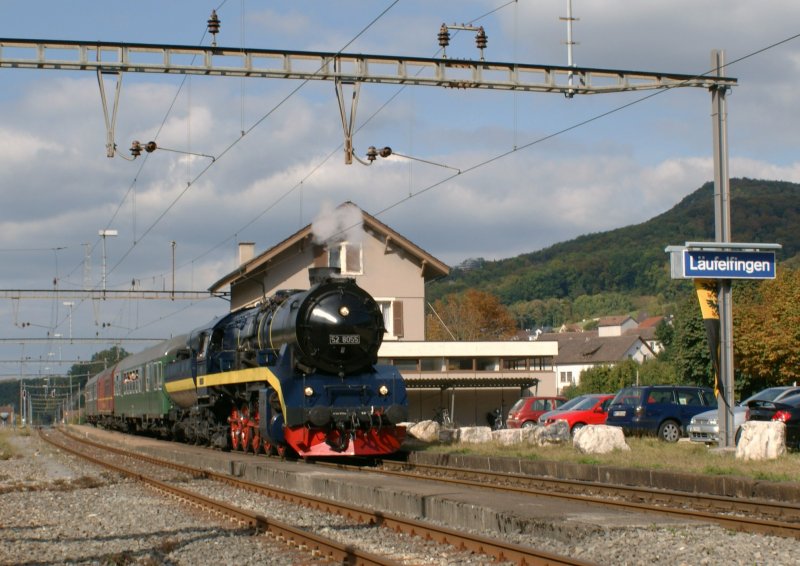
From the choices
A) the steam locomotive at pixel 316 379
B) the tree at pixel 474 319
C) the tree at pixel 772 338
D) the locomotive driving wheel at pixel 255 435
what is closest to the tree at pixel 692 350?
the tree at pixel 772 338

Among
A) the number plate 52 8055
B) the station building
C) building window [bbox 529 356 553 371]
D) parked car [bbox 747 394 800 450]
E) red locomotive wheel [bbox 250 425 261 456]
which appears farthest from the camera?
building window [bbox 529 356 553 371]

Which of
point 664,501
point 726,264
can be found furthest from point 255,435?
point 664,501

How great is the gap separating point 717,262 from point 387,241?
26.9 m

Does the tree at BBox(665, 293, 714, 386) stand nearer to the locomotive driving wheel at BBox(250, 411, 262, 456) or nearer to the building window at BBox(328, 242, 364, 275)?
the building window at BBox(328, 242, 364, 275)

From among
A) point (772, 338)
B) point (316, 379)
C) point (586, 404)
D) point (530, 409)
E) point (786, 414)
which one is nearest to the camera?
point (316, 379)

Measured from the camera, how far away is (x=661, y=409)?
26891 mm

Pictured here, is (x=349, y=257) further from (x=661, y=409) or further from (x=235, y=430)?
(x=661, y=409)

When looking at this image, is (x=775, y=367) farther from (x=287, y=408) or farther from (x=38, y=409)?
(x=38, y=409)

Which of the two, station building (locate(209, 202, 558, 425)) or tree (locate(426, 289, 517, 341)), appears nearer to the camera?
station building (locate(209, 202, 558, 425))

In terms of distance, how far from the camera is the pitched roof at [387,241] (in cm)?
4422

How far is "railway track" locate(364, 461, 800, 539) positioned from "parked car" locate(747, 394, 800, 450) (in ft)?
27.4

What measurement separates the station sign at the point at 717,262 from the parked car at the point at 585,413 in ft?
34.7

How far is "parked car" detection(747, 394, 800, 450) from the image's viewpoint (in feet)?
74.5

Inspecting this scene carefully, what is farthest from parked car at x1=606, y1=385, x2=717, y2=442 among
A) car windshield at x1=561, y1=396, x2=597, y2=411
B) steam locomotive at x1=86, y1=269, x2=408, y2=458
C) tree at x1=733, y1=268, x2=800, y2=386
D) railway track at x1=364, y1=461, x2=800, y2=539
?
tree at x1=733, y1=268, x2=800, y2=386
